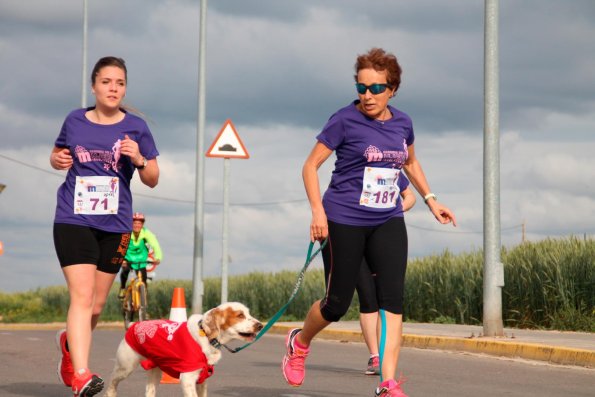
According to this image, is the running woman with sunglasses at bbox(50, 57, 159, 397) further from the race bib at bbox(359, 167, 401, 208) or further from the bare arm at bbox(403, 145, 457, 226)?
the bare arm at bbox(403, 145, 457, 226)

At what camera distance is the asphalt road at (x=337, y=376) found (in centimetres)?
905

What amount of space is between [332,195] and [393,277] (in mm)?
685

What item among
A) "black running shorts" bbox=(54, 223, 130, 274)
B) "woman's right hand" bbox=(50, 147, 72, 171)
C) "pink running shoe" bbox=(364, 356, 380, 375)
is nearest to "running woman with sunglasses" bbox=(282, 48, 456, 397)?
"black running shorts" bbox=(54, 223, 130, 274)

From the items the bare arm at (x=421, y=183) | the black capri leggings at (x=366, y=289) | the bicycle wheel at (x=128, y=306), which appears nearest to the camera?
the bare arm at (x=421, y=183)

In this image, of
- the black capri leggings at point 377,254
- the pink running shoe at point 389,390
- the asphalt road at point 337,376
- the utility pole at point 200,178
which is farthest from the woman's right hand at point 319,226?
the utility pole at point 200,178

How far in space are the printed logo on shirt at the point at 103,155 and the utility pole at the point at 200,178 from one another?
14956 millimetres

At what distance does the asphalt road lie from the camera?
29.7ft

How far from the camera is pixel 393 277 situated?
745 cm

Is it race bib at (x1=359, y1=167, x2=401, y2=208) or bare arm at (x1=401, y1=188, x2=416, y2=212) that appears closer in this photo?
race bib at (x1=359, y1=167, x2=401, y2=208)

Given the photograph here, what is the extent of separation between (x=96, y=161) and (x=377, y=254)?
1955 millimetres

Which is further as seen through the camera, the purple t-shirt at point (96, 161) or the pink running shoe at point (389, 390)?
the purple t-shirt at point (96, 161)

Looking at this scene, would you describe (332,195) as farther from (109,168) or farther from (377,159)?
(109,168)

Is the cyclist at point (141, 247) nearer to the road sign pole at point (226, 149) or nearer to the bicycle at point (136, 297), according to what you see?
the bicycle at point (136, 297)

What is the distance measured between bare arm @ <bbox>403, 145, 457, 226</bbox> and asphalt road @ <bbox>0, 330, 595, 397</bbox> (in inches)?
68.3
